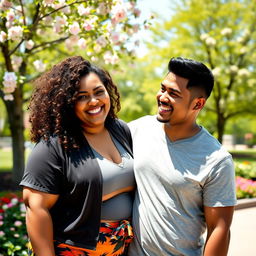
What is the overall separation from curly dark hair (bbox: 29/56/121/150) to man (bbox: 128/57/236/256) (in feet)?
1.58

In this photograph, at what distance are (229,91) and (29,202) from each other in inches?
702

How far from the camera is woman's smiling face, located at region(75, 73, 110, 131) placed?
2322 mm

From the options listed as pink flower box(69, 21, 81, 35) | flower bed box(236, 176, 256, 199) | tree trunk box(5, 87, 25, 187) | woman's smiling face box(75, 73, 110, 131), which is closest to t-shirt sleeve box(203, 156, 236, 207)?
woman's smiling face box(75, 73, 110, 131)

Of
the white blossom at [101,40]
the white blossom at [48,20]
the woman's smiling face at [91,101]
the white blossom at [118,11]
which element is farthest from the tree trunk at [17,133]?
Answer: the woman's smiling face at [91,101]

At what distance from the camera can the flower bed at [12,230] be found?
14.8ft

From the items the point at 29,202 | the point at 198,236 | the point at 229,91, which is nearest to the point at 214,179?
the point at 198,236

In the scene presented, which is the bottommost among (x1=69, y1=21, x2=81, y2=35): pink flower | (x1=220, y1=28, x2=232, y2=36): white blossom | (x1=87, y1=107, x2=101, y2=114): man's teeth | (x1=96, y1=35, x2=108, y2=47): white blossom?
(x1=87, y1=107, x2=101, y2=114): man's teeth

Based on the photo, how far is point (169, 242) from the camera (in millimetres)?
2230

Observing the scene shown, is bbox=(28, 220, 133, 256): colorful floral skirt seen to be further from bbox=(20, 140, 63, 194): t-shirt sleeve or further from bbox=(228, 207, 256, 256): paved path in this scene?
bbox=(228, 207, 256, 256): paved path

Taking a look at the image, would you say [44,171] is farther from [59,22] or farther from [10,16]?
[59,22]

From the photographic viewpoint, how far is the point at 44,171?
210 cm

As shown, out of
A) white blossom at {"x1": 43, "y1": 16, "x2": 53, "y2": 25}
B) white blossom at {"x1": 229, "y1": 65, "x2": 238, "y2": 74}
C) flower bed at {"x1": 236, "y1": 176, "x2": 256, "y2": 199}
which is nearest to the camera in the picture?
white blossom at {"x1": 43, "y1": 16, "x2": 53, "y2": 25}

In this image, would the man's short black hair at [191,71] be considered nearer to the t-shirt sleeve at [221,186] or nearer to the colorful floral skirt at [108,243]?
the t-shirt sleeve at [221,186]

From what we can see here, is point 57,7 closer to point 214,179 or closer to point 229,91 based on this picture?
point 214,179
